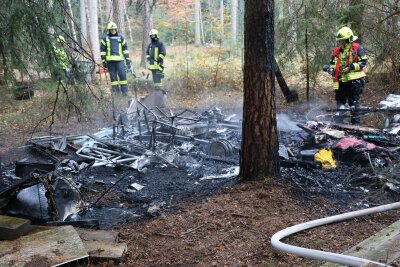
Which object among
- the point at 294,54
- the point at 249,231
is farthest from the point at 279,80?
the point at 249,231

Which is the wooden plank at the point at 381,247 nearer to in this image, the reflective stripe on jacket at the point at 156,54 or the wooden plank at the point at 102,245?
the wooden plank at the point at 102,245

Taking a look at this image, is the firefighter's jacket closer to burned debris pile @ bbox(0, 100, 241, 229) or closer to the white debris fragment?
burned debris pile @ bbox(0, 100, 241, 229)

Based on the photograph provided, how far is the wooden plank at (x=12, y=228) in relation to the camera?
12.7 ft

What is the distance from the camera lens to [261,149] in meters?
5.17

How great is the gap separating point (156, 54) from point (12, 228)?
10306 mm

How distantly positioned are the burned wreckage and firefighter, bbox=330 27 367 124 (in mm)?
1075

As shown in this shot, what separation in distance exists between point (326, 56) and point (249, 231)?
8.91 metres

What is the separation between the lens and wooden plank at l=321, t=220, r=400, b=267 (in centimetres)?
299

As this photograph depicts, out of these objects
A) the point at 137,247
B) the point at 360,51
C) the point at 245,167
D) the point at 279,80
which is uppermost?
the point at 360,51

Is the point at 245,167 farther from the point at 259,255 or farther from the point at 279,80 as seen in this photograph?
the point at 279,80

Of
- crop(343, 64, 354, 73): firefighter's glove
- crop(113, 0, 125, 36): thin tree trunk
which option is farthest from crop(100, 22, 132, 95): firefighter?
crop(343, 64, 354, 73): firefighter's glove

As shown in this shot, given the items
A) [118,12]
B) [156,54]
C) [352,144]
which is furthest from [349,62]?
[156,54]

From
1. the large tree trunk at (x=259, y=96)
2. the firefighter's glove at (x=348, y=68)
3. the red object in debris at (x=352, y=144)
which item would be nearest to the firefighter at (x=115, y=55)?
the firefighter's glove at (x=348, y=68)

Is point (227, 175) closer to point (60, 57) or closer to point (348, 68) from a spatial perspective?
point (60, 57)
